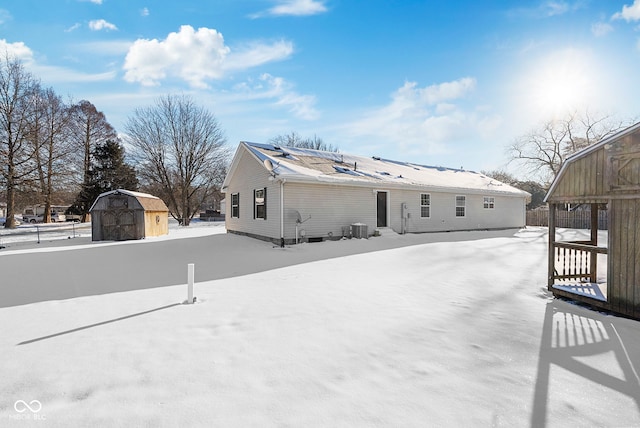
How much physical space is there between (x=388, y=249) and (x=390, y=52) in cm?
806

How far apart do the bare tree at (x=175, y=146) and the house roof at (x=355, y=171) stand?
14.3m

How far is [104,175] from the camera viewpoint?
87.3 ft

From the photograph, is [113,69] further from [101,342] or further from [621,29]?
[621,29]

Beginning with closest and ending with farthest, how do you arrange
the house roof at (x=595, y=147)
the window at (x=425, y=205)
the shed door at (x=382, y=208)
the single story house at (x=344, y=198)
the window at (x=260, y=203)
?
the house roof at (x=595, y=147) < the single story house at (x=344, y=198) < the window at (x=260, y=203) < the shed door at (x=382, y=208) < the window at (x=425, y=205)

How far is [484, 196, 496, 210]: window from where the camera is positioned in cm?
1767

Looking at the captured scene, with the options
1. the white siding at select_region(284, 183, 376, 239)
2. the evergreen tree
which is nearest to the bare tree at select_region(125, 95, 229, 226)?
the evergreen tree

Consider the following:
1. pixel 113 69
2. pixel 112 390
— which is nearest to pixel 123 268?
pixel 112 390

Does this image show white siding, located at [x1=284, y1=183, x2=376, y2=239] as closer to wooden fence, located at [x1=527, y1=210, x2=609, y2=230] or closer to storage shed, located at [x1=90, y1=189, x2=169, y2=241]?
storage shed, located at [x1=90, y1=189, x2=169, y2=241]

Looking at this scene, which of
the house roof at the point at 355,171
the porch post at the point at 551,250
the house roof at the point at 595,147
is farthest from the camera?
the house roof at the point at 355,171

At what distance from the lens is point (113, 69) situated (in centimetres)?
1250

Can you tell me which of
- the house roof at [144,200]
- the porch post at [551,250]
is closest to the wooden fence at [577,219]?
the porch post at [551,250]

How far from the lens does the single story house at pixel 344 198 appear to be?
1148cm

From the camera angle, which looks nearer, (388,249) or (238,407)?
(238,407)

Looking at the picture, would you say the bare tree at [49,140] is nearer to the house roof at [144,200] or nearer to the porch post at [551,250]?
the house roof at [144,200]
